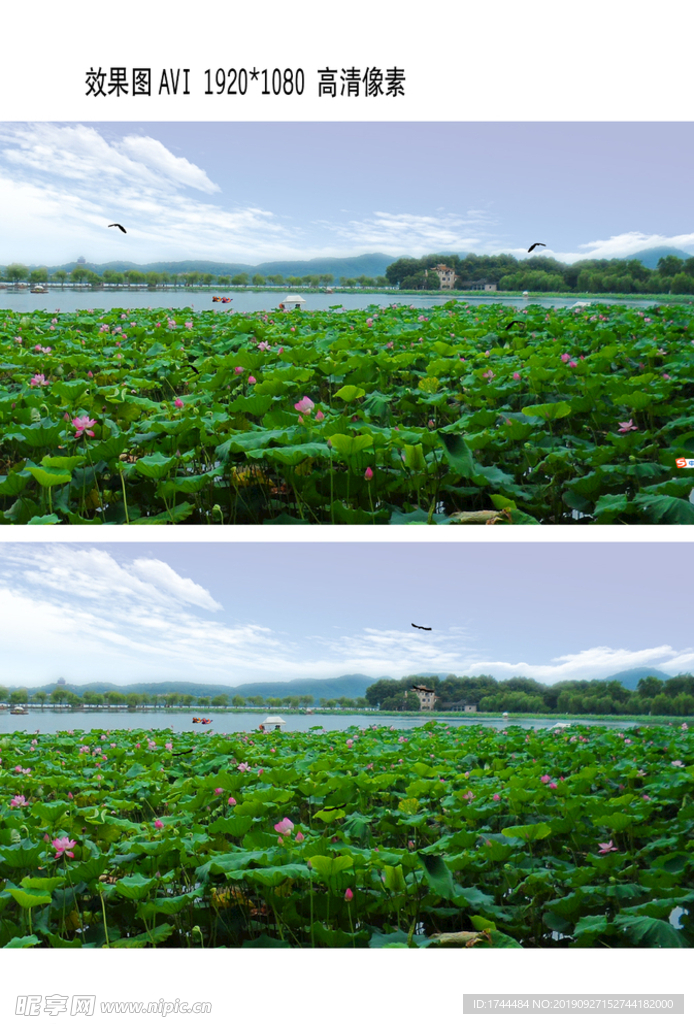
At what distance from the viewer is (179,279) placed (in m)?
3.30

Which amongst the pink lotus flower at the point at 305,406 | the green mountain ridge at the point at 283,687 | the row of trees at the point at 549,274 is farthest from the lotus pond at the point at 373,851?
the row of trees at the point at 549,274

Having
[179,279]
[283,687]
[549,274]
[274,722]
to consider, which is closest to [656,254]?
[549,274]

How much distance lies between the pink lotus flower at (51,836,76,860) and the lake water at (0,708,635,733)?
0.42m

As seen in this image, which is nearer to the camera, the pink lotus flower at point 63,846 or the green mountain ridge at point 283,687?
the pink lotus flower at point 63,846

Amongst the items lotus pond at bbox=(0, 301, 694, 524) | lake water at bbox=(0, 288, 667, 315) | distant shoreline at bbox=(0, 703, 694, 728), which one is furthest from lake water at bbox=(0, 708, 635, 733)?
lake water at bbox=(0, 288, 667, 315)

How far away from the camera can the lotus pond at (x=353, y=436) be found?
96.5 inches

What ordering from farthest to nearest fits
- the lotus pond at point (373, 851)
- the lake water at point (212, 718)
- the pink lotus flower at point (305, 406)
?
the lake water at point (212, 718) → the pink lotus flower at point (305, 406) → the lotus pond at point (373, 851)

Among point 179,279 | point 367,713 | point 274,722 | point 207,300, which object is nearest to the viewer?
point 367,713

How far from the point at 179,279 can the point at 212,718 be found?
2095 mm

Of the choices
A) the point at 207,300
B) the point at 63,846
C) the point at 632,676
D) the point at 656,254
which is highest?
the point at 656,254

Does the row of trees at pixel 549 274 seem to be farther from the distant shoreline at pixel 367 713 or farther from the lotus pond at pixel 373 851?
the lotus pond at pixel 373 851

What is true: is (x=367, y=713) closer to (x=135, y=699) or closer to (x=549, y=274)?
(x=135, y=699)

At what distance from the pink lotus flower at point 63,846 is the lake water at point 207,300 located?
239 cm

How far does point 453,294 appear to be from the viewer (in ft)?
10.9
